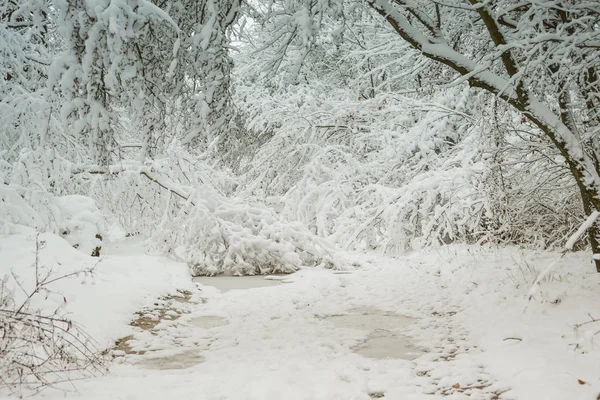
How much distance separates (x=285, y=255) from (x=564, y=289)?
5.61 m

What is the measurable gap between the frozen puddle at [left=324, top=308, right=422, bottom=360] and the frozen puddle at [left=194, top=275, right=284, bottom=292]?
256 cm

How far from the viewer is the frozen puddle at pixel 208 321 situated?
238 inches

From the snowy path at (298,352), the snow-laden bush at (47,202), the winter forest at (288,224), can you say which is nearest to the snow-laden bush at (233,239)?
the winter forest at (288,224)

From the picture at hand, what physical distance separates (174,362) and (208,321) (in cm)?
170

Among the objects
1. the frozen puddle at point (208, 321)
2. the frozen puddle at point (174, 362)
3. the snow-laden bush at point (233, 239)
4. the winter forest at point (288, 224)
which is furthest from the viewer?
the snow-laden bush at point (233, 239)

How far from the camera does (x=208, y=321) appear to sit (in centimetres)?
627

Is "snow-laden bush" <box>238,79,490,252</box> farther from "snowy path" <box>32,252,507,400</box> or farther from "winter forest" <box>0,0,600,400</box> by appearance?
"snowy path" <box>32,252,507,400</box>

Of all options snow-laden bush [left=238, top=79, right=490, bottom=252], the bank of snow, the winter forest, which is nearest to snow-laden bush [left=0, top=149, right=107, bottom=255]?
the winter forest

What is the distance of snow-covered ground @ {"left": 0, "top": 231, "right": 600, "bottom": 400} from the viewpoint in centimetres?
362

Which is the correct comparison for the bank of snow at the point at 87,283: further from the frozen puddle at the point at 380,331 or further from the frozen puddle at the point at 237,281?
the frozen puddle at the point at 380,331

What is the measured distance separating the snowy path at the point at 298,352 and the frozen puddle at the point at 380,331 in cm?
4

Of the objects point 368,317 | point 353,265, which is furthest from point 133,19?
point 353,265

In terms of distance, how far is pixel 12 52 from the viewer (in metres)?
6.43

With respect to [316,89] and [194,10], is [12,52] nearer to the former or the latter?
[194,10]
